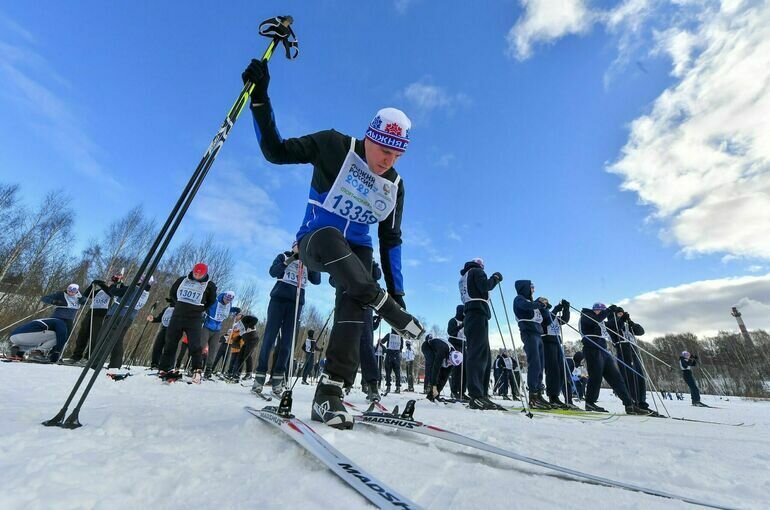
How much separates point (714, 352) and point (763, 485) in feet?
259

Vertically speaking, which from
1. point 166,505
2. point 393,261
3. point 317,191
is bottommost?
point 166,505

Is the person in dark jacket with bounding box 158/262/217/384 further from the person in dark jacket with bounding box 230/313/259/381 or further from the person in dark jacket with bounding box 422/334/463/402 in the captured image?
the person in dark jacket with bounding box 422/334/463/402

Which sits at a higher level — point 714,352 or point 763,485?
point 714,352

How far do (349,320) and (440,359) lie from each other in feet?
20.6

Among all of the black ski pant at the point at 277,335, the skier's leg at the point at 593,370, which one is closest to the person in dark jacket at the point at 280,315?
the black ski pant at the point at 277,335

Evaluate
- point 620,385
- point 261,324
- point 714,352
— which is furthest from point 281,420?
point 714,352

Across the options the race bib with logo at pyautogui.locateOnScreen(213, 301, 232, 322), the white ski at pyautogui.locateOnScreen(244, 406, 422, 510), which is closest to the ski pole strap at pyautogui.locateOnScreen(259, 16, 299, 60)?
the white ski at pyautogui.locateOnScreen(244, 406, 422, 510)

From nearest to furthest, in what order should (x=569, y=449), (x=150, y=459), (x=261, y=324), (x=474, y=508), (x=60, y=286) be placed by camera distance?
(x=474, y=508)
(x=150, y=459)
(x=569, y=449)
(x=60, y=286)
(x=261, y=324)

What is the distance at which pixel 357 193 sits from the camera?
2508 millimetres

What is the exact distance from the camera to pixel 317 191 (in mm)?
2537

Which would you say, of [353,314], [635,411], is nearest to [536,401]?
[635,411]

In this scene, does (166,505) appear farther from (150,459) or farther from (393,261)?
(393,261)

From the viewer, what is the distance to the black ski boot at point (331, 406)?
193 cm

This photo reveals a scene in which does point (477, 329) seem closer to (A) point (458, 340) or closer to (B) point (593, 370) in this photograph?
(B) point (593, 370)
